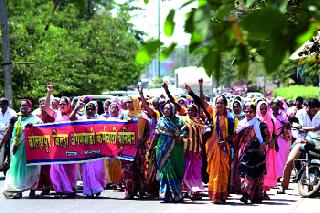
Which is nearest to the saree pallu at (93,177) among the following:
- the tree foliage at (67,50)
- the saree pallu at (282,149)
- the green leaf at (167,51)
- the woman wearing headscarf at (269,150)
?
the woman wearing headscarf at (269,150)

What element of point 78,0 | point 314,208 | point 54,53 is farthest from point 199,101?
point 54,53

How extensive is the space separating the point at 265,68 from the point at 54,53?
31.6m

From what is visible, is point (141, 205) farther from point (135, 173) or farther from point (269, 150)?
point (269, 150)

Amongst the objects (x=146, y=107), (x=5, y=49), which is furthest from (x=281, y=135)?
(x=5, y=49)

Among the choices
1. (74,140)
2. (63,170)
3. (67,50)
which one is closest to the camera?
(63,170)

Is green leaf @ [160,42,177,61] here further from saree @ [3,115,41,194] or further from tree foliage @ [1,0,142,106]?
tree foliage @ [1,0,142,106]

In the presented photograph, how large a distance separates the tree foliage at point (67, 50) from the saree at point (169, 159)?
14.1 m

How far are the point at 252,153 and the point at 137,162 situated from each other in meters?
2.17

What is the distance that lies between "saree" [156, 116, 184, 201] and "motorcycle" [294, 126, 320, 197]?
2058 mm

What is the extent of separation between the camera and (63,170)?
14320 mm

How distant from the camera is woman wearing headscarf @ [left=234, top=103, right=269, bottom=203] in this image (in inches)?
509

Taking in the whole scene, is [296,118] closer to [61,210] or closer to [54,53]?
[61,210]

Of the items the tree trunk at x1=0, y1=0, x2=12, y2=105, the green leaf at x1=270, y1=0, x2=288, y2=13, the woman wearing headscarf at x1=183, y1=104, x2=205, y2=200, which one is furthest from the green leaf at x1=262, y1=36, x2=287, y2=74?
the tree trunk at x1=0, y1=0, x2=12, y2=105

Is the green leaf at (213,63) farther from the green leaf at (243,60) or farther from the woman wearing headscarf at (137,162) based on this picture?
the woman wearing headscarf at (137,162)
